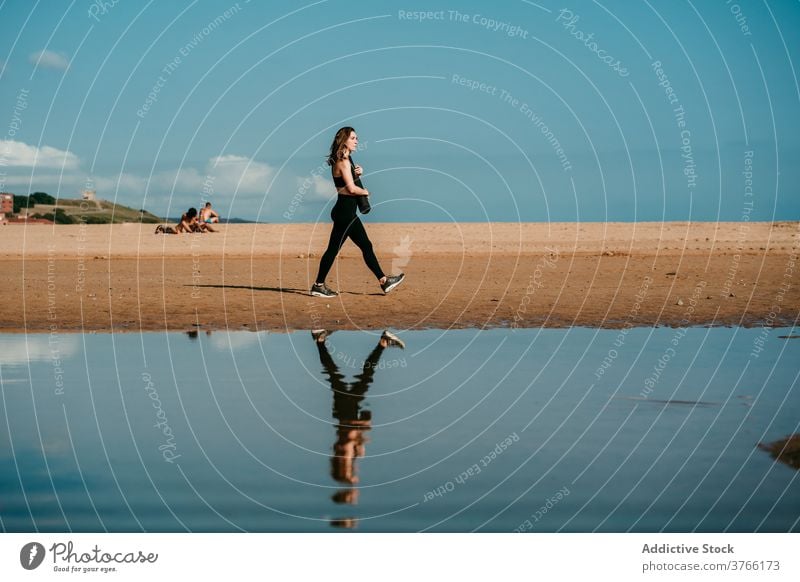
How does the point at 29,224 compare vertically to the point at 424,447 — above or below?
above

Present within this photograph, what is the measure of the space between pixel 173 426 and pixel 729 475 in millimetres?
4037

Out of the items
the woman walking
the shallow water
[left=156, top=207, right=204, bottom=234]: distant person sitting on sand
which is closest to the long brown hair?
the woman walking

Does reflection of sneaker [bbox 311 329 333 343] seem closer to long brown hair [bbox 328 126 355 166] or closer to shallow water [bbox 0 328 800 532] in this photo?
shallow water [bbox 0 328 800 532]

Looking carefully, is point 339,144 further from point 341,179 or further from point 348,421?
point 348,421

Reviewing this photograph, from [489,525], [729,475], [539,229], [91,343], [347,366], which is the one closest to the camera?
[489,525]

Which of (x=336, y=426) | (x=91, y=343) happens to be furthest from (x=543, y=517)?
(x=91, y=343)

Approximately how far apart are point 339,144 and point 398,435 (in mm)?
9331

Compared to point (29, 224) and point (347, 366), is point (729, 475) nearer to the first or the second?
point (347, 366)

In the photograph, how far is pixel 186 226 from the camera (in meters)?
39.1

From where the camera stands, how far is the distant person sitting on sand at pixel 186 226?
3847cm

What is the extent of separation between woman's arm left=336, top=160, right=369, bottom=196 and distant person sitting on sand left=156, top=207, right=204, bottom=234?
22559mm

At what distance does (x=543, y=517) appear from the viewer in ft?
19.7

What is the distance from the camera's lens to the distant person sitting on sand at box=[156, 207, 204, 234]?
38.5m

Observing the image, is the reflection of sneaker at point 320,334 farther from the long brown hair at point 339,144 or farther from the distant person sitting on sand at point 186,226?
the distant person sitting on sand at point 186,226
